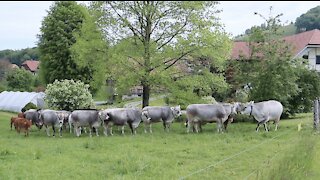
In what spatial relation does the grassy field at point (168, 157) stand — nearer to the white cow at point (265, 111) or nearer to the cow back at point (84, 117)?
the white cow at point (265, 111)

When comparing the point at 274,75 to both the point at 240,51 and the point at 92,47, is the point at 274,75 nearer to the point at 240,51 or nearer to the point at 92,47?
the point at 240,51

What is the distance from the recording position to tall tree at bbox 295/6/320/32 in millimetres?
66375

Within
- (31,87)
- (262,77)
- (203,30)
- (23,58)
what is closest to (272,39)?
(262,77)

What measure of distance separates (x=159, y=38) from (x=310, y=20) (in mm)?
52734

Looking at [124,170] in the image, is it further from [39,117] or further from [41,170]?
[39,117]

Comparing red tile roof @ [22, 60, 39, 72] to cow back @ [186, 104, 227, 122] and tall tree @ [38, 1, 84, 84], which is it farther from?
cow back @ [186, 104, 227, 122]

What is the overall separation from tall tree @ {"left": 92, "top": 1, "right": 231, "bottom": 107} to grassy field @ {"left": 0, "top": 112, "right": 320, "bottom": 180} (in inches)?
199

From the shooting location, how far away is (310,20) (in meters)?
69.0

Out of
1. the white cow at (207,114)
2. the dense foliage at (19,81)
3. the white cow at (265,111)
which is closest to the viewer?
the white cow at (265,111)

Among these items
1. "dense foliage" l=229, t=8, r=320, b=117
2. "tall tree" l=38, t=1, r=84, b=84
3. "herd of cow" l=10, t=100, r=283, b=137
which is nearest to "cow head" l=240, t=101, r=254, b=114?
"herd of cow" l=10, t=100, r=283, b=137

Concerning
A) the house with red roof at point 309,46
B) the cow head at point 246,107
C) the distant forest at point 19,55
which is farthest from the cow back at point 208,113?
the distant forest at point 19,55

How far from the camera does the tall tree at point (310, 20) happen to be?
66.4 metres

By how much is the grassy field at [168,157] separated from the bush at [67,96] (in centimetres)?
677

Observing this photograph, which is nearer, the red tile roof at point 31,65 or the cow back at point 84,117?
the cow back at point 84,117
